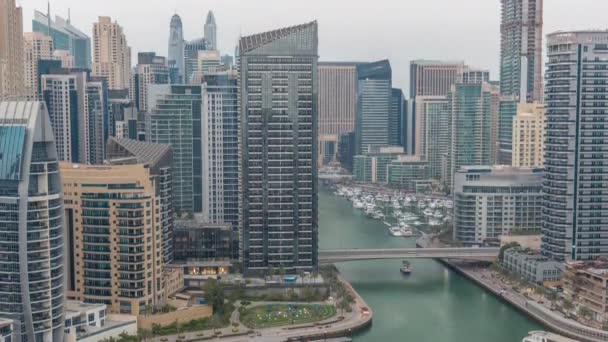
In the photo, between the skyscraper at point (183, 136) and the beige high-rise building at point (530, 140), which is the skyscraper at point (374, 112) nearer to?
the beige high-rise building at point (530, 140)

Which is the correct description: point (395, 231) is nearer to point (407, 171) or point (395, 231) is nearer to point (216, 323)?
point (407, 171)

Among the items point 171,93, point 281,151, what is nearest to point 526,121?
point 171,93

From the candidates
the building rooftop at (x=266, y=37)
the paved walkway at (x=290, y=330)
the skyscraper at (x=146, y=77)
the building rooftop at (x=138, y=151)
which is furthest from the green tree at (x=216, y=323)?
the skyscraper at (x=146, y=77)

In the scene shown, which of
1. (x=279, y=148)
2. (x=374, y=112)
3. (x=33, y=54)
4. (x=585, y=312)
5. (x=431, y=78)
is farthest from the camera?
(x=431, y=78)

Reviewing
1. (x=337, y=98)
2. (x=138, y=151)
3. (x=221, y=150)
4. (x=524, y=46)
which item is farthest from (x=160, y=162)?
(x=337, y=98)

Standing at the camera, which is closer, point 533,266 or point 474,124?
point 533,266

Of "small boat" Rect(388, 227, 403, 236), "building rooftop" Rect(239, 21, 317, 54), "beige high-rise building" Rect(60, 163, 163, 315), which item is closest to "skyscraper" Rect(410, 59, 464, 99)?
"small boat" Rect(388, 227, 403, 236)

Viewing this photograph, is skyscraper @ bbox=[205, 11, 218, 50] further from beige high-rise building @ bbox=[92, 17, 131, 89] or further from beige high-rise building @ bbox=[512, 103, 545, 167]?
beige high-rise building @ bbox=[512, 103, 545, 167]

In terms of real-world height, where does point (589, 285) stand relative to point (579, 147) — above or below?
below
